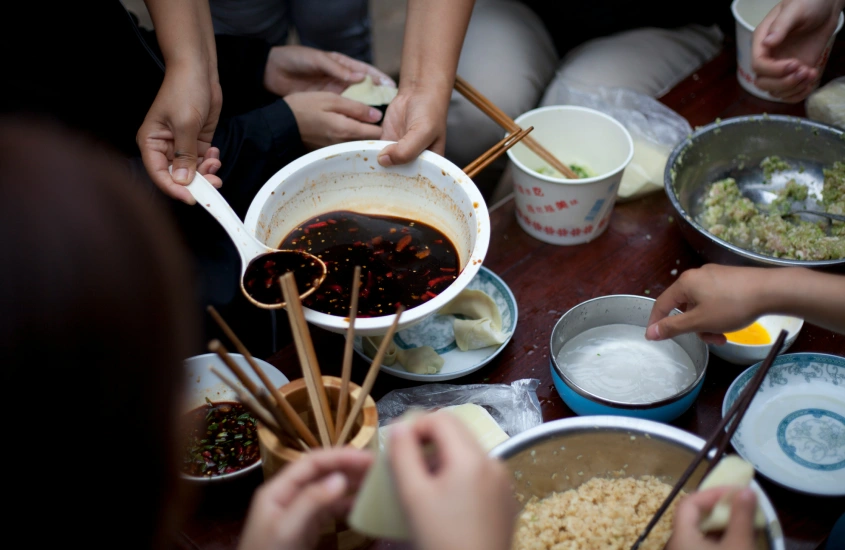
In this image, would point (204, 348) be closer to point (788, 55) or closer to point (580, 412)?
point (580, 412)

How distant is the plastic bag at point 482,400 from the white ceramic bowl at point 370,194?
30cm

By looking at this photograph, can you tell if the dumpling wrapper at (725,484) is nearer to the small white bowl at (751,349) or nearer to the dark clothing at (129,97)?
the small white bowl at (751,349)

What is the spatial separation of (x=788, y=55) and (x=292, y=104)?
1.59 m

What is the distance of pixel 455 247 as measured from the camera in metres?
1.56

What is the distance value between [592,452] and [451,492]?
0.59 metres

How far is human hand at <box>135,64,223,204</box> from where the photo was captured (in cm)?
151

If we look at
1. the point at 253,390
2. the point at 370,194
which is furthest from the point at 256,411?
the point at 370,194

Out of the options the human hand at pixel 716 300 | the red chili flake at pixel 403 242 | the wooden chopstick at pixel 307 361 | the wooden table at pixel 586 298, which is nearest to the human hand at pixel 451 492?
the wooden chopstick at pixel 307 361

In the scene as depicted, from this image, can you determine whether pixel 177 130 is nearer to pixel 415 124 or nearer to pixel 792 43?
pixel 415 124

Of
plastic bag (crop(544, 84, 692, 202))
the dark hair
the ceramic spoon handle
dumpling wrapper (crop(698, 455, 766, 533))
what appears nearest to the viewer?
the dark hair

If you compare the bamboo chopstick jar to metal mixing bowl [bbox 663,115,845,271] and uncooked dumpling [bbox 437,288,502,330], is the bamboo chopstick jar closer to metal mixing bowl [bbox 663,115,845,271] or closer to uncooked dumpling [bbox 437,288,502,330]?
uncooked dumpling [bbox 437,288,502,330]

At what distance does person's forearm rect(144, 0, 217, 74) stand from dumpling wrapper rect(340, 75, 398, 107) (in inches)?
20.4

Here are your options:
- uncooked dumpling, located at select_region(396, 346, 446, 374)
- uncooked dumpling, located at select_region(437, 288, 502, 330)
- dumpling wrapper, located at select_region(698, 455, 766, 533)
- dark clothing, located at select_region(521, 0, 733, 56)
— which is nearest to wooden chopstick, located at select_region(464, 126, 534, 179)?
uncooked dumpling, located at select_region(437, 288, 502, 330)

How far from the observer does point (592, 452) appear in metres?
1.22
